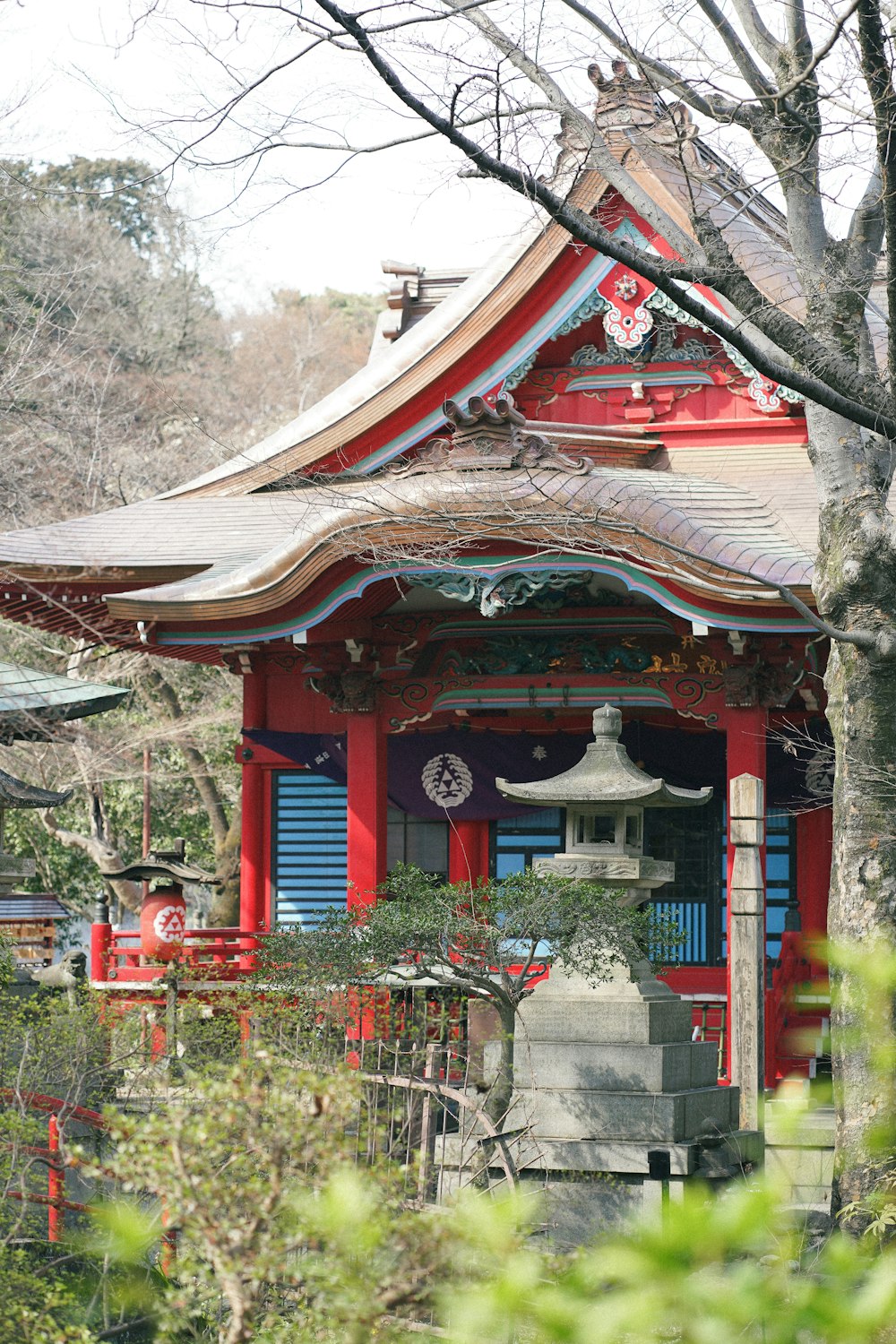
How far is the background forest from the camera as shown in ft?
56.5

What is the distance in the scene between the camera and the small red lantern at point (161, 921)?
34.8ft

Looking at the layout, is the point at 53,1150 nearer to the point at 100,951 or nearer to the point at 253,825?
the point at 100,951

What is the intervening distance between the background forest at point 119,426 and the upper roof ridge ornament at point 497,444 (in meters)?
1.46

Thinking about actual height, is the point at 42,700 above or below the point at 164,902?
above

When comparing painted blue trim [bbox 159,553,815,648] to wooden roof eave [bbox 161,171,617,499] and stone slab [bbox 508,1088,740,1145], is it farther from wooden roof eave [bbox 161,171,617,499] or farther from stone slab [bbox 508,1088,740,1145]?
stone slab [bbox 508,1088,740,1145]

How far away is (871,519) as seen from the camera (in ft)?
22.1

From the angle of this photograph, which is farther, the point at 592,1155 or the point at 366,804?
the point at 366,804

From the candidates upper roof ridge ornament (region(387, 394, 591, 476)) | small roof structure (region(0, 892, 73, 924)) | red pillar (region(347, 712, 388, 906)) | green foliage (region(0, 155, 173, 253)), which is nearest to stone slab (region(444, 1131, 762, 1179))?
red pillar (region(347, 712, 388, 906))

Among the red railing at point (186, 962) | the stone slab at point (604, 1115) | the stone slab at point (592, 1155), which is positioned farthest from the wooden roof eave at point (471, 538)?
the stone slab at point (592, 1155)

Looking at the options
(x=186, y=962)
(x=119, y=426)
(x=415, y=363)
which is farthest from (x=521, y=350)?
(x=119, y=426)

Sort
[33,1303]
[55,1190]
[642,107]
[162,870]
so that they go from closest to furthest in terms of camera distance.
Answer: [33,1303]
[55,1190]
[642,107]
[162,870]

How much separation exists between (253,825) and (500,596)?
373cm

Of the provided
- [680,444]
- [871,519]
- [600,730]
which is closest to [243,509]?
[680,444]

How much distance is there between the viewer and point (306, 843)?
1231 centimetres
